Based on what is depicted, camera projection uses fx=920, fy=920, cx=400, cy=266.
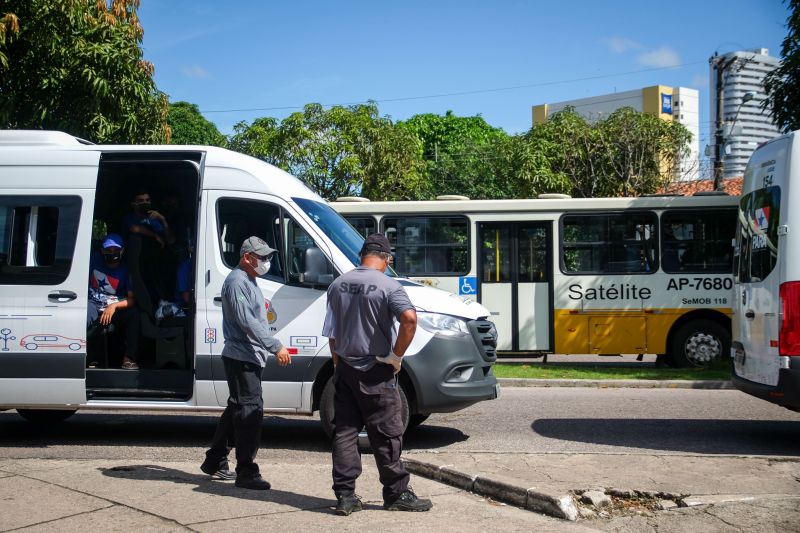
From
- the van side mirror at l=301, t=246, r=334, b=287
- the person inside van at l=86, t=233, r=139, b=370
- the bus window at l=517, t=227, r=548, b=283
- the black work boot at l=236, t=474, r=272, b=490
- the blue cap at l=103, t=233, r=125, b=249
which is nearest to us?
the black work boot at l=236, t=474, r=272, b=490

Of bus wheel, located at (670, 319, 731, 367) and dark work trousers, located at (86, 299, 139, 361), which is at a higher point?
dark work trousers, located at (86, 299, 139, 361)

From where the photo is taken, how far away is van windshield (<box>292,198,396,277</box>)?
8750 millimetres

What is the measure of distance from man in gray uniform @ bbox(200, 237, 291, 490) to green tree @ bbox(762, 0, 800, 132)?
1235 centimetres

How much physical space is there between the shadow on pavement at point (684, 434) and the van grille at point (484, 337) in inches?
47.0

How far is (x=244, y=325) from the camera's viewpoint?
676 cm

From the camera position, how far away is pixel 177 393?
8.73m

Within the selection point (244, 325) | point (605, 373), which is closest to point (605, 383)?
point (605, 373)

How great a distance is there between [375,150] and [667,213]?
20.8 metres

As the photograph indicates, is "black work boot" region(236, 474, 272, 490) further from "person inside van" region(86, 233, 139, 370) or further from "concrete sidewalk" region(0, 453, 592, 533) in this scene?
"person inside van" region(86, 233, 139, 370)

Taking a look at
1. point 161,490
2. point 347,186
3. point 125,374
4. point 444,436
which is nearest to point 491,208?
point 444,436

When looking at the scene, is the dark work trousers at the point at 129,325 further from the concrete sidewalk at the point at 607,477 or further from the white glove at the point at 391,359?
the white glove at the point at 391,359

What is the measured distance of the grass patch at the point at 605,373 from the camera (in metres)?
14.2

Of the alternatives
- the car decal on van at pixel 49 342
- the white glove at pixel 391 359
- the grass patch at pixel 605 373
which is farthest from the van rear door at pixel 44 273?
the grass patch at pixel 605 373

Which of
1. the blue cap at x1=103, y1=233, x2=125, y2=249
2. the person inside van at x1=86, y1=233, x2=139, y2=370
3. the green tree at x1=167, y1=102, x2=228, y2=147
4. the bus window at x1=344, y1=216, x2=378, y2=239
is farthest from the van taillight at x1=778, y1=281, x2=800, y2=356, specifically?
the green tree at x1=167, y1=102, x2=228, y2=147
